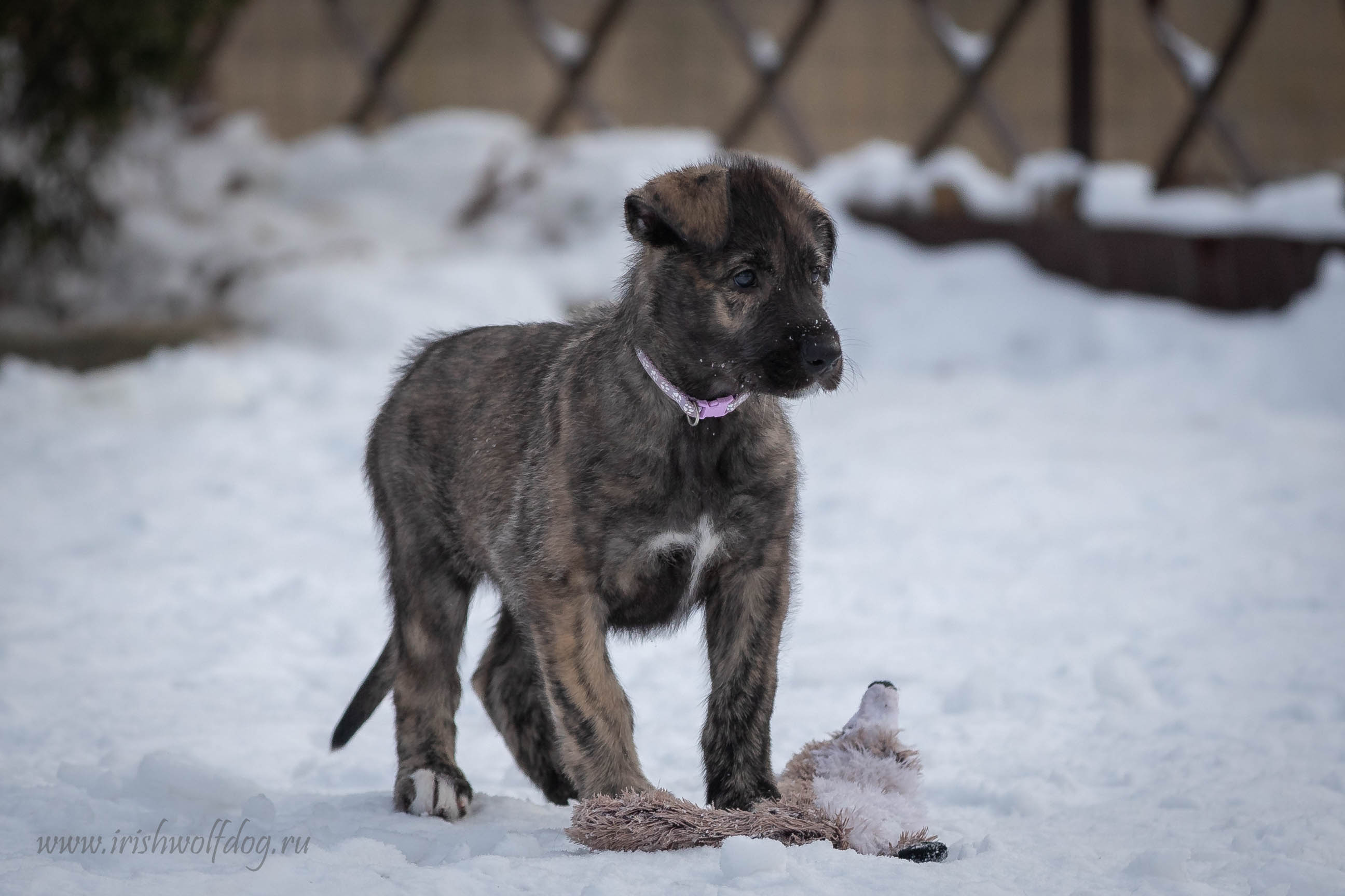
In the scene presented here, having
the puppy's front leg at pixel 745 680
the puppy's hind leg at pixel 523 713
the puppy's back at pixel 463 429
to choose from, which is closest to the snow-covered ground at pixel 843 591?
the puppy's hind leg at pixel 523 713

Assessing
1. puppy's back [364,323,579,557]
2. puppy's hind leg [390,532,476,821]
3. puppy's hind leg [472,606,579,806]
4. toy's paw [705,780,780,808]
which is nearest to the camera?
toy's paw [705,780,780,808]

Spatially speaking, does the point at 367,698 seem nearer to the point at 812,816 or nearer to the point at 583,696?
the point at 583,696

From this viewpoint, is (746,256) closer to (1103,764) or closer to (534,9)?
(1103,764)

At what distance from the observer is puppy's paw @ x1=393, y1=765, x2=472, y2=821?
3.43 m

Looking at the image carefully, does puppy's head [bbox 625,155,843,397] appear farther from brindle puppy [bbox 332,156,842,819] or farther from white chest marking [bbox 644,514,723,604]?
white chest marking [bbox 644,514,723,604]

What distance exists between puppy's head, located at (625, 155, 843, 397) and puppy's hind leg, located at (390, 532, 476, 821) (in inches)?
37.2

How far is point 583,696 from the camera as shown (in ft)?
10.6

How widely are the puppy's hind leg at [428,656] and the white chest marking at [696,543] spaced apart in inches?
32.1

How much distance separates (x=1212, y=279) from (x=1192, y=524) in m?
3.45

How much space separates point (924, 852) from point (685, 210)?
1504 millimetres

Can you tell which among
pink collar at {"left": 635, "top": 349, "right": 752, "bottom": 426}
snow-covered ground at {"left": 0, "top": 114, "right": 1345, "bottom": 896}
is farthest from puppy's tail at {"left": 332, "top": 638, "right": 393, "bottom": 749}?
pink collar at {"left": 635, "top": 349, "right": 752, "bottom": 426}

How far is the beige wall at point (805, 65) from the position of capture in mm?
12773

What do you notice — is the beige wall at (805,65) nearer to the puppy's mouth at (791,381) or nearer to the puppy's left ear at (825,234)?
the puppy's left ear at (825,234)

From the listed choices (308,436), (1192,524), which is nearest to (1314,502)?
(1192,524)
